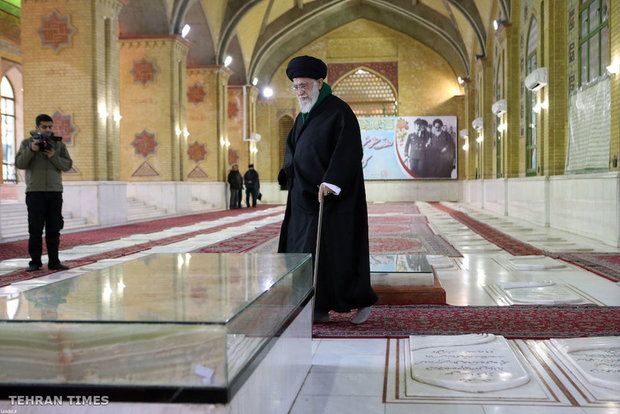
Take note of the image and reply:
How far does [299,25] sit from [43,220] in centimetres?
1601

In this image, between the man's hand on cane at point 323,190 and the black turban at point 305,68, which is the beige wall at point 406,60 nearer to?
the black turban at point 305,68

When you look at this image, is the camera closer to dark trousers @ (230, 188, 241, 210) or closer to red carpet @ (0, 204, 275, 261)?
red carpet @ (0, 204, 275, 261)

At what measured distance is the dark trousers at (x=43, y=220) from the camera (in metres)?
4.62

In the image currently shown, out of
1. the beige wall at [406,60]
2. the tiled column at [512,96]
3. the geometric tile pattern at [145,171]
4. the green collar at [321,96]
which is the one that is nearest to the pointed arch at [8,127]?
the geometric tile pattern at [145,171]

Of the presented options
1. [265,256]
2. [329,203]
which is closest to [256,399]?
[265,256]

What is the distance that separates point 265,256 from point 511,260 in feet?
11.5

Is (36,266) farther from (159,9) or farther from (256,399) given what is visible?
(159,9)

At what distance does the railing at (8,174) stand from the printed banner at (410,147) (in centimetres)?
1039

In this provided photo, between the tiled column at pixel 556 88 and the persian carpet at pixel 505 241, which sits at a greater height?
the tiled column at pixel 556 88

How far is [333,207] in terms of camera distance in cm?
272

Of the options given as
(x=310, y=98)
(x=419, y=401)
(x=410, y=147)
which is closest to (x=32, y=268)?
(x=310, y=98)

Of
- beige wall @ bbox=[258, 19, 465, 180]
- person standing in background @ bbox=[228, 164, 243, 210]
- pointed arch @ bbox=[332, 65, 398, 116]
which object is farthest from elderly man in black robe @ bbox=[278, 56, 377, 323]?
pointed arch @ bbox=[332, 65, 398, 116]

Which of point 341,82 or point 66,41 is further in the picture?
point 341,82

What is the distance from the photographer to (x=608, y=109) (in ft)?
21.5
